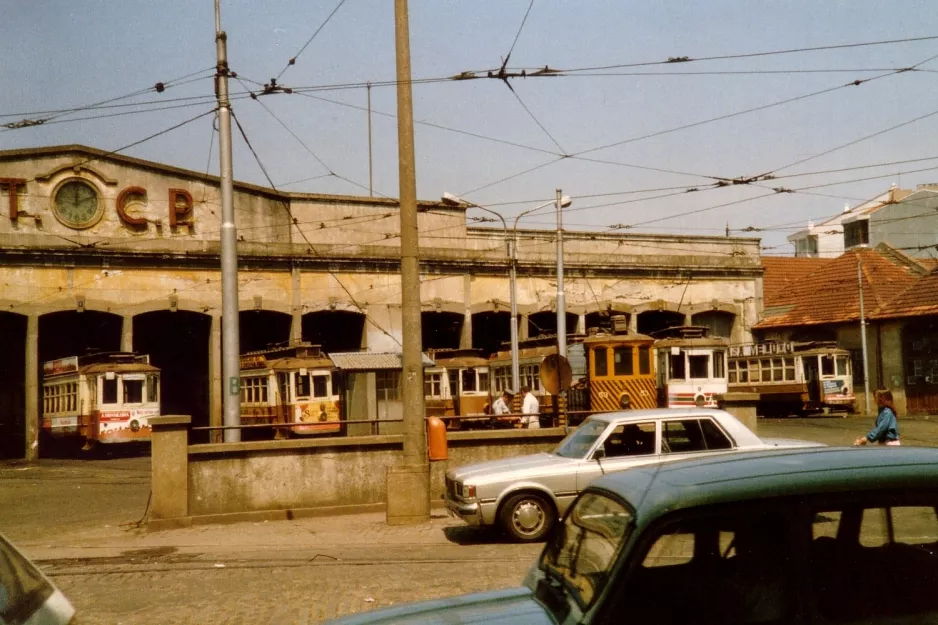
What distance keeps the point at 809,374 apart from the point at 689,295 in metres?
8.65

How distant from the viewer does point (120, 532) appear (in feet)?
44.0

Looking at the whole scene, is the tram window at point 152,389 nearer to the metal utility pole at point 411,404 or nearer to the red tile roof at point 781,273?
the metal utility pole at point 411,404

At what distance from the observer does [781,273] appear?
51438mm

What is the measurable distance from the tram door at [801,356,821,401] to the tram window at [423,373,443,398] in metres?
16.2

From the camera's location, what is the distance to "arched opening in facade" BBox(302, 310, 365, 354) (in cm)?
4194

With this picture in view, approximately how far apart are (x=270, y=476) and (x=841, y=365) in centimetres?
3098

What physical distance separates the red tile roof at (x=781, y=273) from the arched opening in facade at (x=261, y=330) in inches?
995

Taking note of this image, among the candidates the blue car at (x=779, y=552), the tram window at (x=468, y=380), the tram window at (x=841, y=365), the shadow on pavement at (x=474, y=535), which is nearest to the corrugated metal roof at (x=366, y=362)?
the tram window at (x=468, y=380)

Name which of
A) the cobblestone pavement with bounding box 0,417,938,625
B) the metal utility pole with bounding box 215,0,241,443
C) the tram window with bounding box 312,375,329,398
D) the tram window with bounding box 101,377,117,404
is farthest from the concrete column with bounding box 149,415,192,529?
the tram window with bounding box 101,377,117,404

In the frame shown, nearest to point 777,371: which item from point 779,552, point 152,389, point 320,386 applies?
point 320,386

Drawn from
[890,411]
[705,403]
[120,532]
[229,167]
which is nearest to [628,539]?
[890,411]

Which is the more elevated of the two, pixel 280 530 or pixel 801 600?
pixel 801 600

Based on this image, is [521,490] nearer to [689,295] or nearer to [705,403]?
[705,403]

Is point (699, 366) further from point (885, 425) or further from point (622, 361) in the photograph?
point (885, 425)
